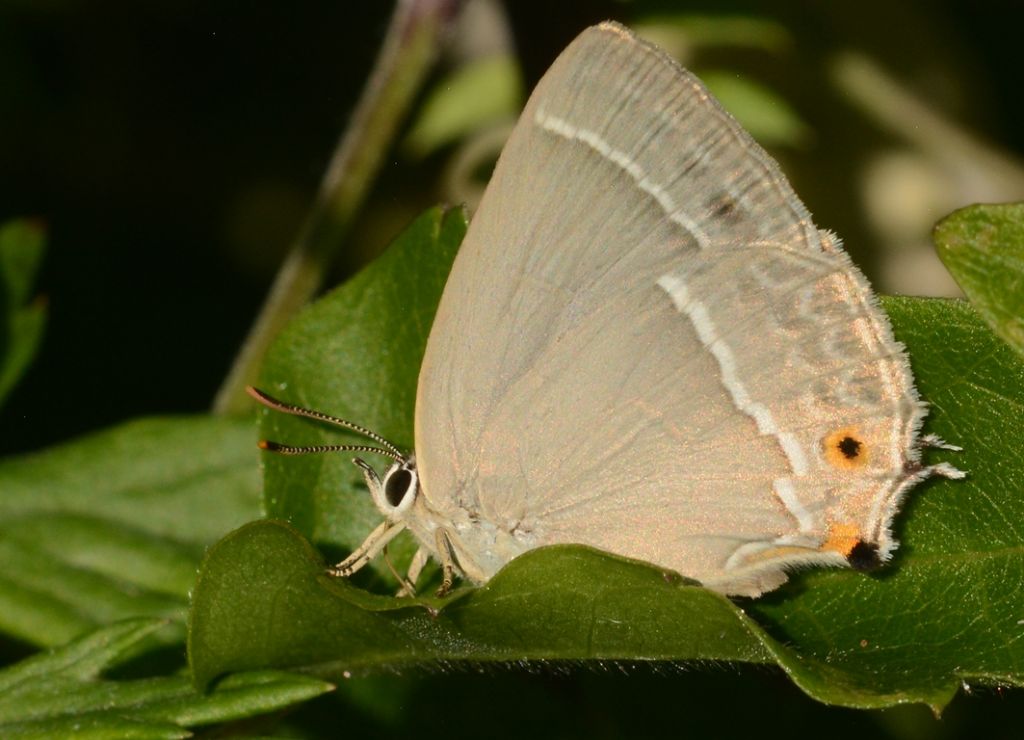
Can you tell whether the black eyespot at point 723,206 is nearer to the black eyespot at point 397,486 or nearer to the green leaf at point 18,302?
the black eyespot at point 397,486

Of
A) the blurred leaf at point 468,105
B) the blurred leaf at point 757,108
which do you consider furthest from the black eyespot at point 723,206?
the blurred leaf at point 468,105

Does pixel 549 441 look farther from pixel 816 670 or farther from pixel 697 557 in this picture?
pixel 816 670

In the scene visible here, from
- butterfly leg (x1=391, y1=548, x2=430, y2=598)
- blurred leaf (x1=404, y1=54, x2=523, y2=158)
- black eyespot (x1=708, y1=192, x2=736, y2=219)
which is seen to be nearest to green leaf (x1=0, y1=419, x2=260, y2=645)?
butterfly leg (x1=391, y1=548, x2=430, y2=598)

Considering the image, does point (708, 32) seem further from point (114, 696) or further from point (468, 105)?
point (114, 696)

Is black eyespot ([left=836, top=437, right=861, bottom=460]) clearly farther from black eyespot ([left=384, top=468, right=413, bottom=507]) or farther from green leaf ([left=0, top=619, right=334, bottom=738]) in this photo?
green leaf ([left=0, top=619, right=334, bottom=738])

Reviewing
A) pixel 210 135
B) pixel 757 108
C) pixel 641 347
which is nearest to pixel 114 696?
pixel 641 347

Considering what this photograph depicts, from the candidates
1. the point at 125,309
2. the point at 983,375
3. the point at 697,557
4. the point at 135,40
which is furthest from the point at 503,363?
the point at 135,40

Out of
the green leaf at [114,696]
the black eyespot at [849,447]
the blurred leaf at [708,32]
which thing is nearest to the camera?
the green leaf at [114,696]
